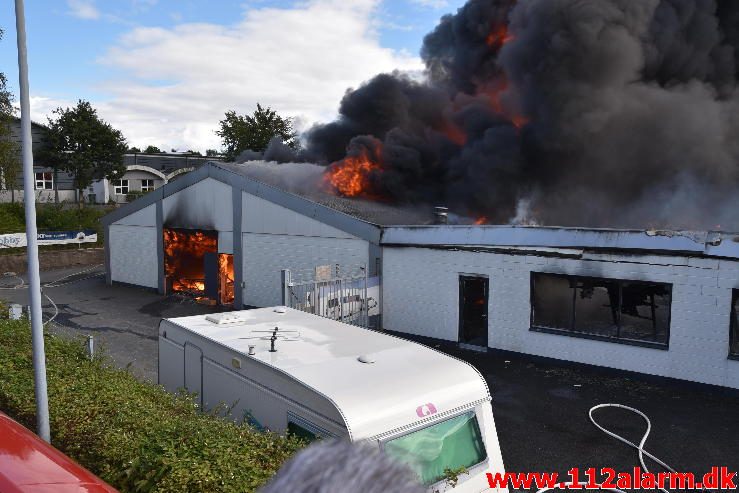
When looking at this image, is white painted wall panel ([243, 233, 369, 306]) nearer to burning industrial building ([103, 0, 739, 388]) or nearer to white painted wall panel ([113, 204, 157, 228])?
burning industrial building ([103, 0, 739, 388])

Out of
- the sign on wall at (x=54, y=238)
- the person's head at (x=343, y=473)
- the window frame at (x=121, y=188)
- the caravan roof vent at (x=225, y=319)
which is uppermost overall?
the window frame at (x=121, y=188)

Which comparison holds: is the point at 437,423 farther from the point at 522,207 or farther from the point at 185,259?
the point at 522,207

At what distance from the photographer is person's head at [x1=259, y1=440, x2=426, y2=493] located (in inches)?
46.5

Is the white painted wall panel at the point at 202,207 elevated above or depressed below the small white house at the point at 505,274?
above

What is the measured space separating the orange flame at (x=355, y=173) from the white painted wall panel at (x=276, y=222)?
7.42 m

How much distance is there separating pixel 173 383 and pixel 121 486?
3.61m

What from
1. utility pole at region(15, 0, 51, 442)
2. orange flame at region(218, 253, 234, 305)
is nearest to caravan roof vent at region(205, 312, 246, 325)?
utility pole at region(15, 0, 51, 442)

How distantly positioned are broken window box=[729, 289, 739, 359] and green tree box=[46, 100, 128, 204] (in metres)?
40.8

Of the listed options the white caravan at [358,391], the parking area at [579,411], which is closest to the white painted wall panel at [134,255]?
the parking area at [579,411]

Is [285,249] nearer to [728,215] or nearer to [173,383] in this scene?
[173,383]

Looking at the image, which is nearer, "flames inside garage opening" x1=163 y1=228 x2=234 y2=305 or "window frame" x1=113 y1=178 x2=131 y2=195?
"flames inside garage opening" x1=163 y1=228 x2=234 y2=305

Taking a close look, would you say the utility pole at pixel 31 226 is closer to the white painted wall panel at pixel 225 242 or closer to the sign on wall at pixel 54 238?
the white painted wall panel at pixel 225 242

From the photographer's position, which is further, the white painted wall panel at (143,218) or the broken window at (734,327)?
the white painted wall panel at (143,218)

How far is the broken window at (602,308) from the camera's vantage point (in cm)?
1266
